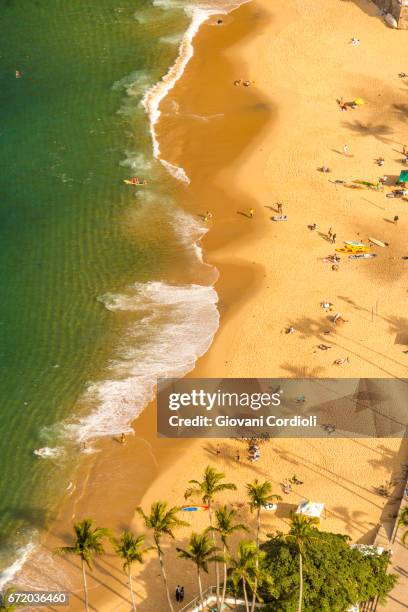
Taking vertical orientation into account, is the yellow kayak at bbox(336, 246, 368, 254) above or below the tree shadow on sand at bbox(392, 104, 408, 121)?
below

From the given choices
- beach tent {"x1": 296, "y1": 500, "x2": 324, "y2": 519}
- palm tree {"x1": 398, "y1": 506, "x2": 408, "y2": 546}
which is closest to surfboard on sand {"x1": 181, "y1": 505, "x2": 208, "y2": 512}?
beach tent {"x1": 296, "y1": 500, "x2": 324, "y2": 519}

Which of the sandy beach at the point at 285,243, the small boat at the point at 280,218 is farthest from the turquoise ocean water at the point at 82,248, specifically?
the small boat at the point at 280,218

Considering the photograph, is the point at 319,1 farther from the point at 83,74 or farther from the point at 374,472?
the point at 374,472

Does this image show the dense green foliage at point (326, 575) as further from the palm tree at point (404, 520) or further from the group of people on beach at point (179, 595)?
the group of people on beach at point (179, 595)

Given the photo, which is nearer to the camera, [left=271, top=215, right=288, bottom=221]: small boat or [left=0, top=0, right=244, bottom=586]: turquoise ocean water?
[left=0, top=0, right=244, bottom=586]: turquoise ocean water

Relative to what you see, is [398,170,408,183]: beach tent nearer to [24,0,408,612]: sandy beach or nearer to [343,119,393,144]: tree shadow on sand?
[24,0,408,612]: sandy beach

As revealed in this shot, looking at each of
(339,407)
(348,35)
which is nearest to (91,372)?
(339,407)
